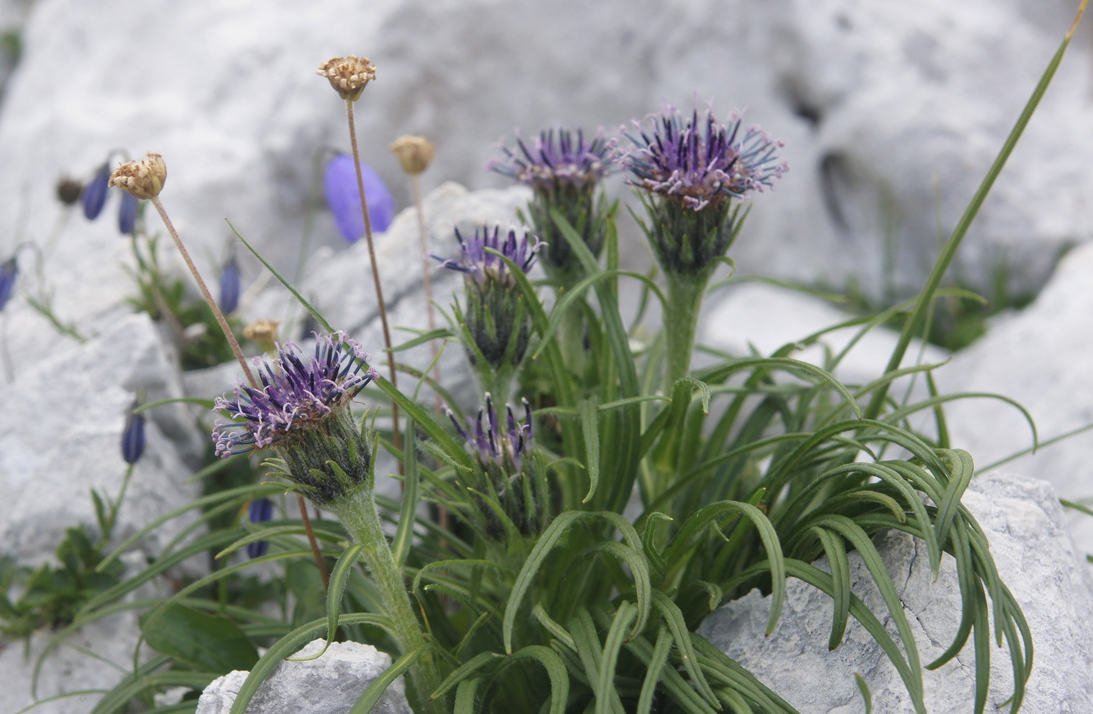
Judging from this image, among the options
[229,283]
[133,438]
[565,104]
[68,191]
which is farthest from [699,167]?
[565,104]

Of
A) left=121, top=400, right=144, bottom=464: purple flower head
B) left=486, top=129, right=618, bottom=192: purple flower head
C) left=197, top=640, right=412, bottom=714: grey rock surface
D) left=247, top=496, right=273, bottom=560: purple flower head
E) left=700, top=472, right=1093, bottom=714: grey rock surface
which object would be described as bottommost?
left=700, top=472, right=1093, bottom=714: grey rock surface

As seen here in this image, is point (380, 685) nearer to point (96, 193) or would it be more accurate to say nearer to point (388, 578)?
point (388, 578)

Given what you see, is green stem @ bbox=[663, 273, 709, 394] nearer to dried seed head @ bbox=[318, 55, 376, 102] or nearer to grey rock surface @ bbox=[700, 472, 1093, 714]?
grey rock surface @ bbox=[700, 472, 1093, 714]

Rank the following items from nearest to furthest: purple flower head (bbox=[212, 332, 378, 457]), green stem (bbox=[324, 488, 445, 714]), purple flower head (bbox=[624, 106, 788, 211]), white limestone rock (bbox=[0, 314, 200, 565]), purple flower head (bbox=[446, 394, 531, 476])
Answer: purple flower head (bbox=[212, 332, 378, 457])
green stem (bbox=[324, 488, 445, 714])
purple flower head (bbox=[446, 394, 531, 476])
purple flower head (bbox=[624, 106, 788, 211])
white limestone rock (bbox=[0, 314, 200, 565])

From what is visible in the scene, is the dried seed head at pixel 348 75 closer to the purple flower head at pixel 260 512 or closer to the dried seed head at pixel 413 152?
the dried seed head at pixel 413 152

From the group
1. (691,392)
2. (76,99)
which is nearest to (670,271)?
(691,392)

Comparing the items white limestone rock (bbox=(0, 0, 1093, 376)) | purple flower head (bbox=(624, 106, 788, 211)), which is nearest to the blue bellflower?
purple flower head (bbox=(624, 106, 788, 211))
